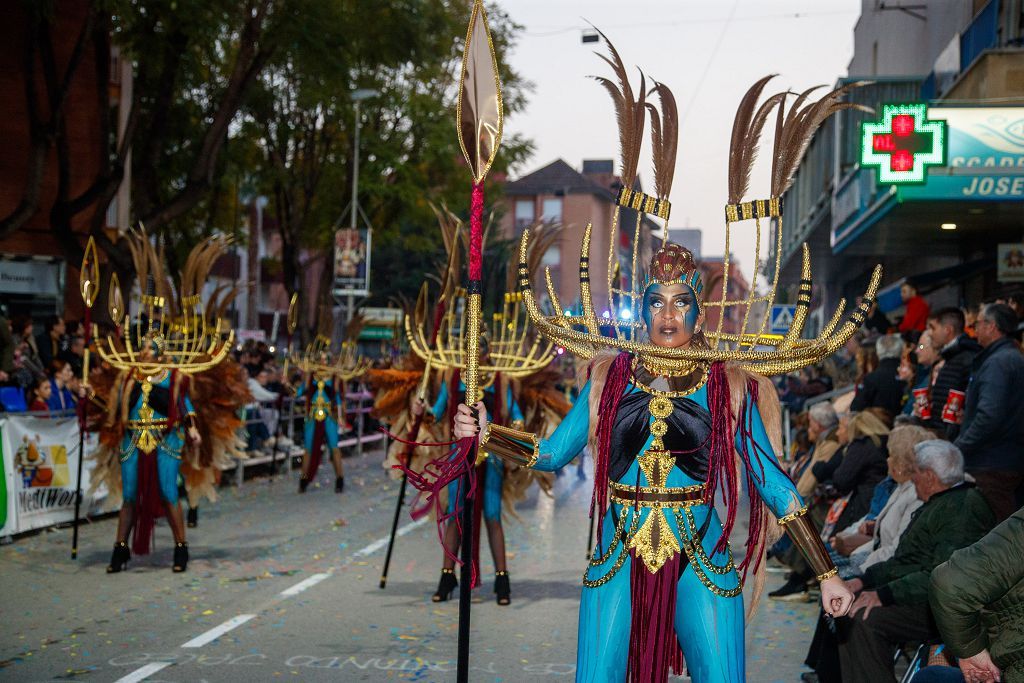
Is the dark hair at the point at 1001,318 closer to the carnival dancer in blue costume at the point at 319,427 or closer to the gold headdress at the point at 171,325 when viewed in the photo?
the gold headdress at the point at 171,325

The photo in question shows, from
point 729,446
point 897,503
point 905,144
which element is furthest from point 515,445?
point 905,144

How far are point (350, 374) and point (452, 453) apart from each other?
15.5 meters

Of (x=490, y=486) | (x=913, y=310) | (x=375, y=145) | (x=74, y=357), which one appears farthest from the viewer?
(x=375, y=145)

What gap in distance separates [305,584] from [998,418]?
218 inches

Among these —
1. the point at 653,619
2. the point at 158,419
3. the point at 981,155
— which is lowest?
the point at 653,619

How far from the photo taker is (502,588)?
9.60 m

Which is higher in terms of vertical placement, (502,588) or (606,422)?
(606,422)

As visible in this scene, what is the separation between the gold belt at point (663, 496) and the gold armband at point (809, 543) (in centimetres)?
33

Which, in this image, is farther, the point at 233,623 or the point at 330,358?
the point at 330,358

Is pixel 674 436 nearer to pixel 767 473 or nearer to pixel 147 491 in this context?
pixel 767 473

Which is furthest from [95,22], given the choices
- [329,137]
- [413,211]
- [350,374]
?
[413,211]

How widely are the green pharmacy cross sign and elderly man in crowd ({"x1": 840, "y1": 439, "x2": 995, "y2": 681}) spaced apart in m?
9.80

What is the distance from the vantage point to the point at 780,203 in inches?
190

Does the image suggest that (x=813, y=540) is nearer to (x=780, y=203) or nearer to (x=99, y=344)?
(x=780, y=203)
